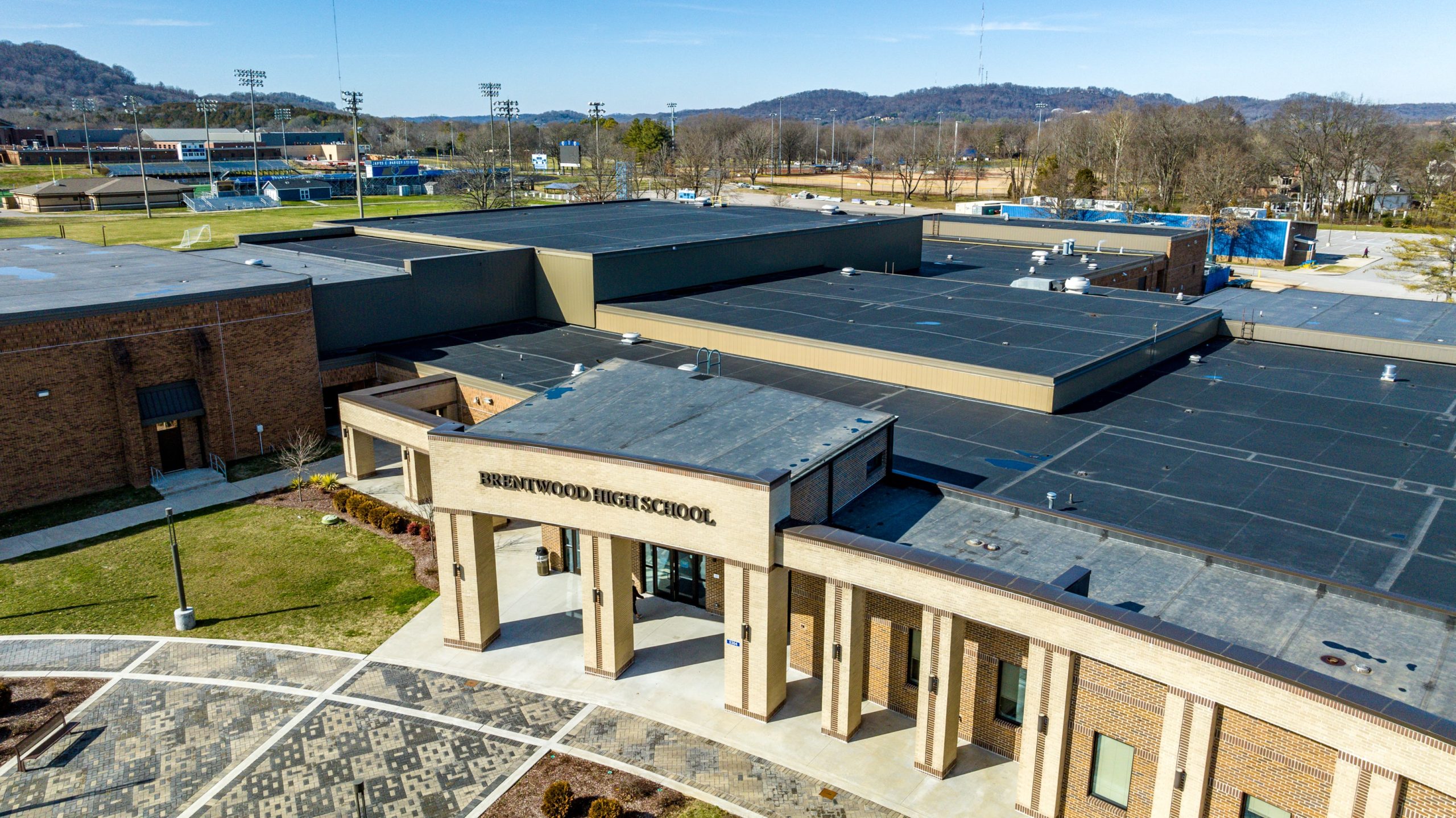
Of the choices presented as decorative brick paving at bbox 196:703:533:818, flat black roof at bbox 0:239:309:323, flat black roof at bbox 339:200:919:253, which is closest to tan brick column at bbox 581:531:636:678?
decorative brick paving at bbox 196:703:533:818

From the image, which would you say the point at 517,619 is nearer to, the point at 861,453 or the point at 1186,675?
the point at 861,453

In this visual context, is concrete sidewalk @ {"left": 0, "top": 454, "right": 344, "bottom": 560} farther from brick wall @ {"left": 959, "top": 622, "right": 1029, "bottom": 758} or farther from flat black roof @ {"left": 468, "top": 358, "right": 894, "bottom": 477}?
brick wall @ {"left": 959, "top": 622, "right": 1029, "bottom": 758}

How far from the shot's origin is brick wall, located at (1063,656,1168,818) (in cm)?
1914

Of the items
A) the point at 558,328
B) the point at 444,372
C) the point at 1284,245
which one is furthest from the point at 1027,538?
the point at 1284,245

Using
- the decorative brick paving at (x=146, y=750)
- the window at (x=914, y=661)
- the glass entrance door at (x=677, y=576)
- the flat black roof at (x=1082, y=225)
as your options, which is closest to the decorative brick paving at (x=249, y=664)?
the decorative brick paving at (x=146, y=750)

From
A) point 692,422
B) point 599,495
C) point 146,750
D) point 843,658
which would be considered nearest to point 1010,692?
point 843,658

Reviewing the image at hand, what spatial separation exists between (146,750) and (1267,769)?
24563 mm

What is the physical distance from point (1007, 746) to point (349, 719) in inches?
641

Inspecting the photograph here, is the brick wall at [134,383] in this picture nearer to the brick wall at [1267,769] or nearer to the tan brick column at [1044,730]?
the tan brick column at [1044,730]

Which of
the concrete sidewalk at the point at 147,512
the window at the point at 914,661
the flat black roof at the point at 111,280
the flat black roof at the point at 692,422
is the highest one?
the flat black roof at the point at 111,280

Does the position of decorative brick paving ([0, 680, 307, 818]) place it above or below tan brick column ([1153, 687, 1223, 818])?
below

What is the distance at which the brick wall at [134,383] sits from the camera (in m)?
35.6

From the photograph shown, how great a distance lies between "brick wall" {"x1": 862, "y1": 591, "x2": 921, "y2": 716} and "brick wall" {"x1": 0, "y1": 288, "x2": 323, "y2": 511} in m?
29.7

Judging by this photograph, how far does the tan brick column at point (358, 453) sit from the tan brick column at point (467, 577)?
45.8 ft
